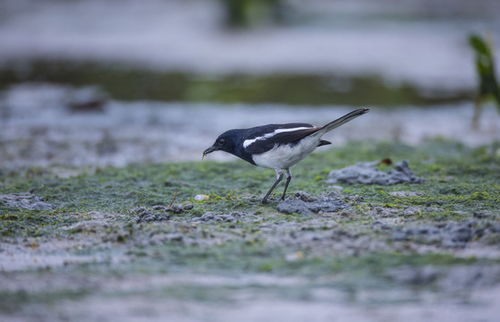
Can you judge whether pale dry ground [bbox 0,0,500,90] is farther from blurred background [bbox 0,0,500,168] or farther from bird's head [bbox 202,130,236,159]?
bird's head [bbox 202,130,236,159]

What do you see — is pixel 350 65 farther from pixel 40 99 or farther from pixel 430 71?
pixel 40 99

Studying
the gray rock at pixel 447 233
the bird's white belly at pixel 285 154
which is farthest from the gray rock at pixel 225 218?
the gray rock at pixel 447 233

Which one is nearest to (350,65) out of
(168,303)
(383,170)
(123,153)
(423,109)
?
(423,109)

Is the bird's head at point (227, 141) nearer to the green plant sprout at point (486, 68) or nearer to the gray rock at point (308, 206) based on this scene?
the gray rock at point (308, 206)

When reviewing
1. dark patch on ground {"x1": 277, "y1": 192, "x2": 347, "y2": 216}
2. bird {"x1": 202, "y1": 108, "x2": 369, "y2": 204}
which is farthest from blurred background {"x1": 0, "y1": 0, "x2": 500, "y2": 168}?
dark patch on ground {"x1": 277, "y1": 192, "x2": 347, "y2": 216}

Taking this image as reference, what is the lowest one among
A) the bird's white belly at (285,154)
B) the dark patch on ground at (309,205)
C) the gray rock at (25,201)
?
the gray rock at (25,201)

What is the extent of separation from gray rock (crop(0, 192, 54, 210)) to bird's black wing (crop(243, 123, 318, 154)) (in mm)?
2205

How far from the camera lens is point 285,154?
6387 mm

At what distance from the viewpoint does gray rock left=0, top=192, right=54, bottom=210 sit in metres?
6.64

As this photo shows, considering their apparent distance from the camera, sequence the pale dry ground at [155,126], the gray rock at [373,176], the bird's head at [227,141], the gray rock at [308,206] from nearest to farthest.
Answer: the gray rock at [308,206] → the bird's head at [227,141] → the gray rock at [373,176] → the pale dry ground at [155,126]

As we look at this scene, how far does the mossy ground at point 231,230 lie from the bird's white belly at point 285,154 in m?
0.43

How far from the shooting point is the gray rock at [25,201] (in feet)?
21.8

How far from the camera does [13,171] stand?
9180 mm

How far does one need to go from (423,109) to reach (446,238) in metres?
10.6
